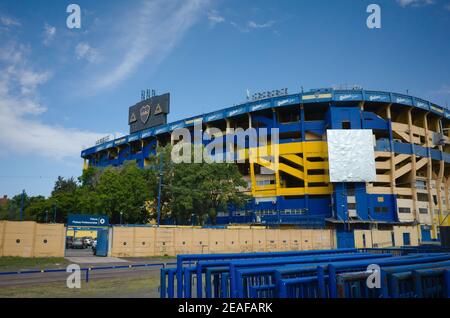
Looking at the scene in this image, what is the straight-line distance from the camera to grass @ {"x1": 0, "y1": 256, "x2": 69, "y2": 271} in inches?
893

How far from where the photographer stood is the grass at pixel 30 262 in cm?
2269

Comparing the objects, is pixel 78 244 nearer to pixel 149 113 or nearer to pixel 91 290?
pixel 91 290

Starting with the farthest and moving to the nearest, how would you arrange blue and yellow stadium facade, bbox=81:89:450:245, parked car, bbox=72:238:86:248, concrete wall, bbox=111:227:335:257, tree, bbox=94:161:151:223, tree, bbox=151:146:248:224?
blue and yellow stadium facade, bbox=81:89:450:245, tree, bbox=94:161:151:223, tree, bbox=151:146:248:224, parked car, bbox=72:238:86:248, concrete wall, bbox=111:227:335:257

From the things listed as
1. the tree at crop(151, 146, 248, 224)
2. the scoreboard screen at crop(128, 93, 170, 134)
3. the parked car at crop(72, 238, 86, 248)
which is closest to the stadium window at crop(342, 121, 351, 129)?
the tree at crop(151, 146, 248, 224)

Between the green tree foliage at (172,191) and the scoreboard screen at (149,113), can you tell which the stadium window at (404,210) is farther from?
the scoreboard screen at (149,113)

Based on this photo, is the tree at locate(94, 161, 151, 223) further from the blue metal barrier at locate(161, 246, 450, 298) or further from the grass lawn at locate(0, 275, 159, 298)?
the blue metal barrier at locate(161, 246, 450, 298)

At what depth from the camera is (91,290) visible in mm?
13531

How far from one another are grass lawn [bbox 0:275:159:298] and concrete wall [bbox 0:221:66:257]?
44.0 ft

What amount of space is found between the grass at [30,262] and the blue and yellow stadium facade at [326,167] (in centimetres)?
3563

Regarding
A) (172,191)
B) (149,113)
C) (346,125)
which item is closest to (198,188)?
(172,191)

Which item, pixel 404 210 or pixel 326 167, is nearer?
pixel 404 210

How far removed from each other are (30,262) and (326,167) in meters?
44.9

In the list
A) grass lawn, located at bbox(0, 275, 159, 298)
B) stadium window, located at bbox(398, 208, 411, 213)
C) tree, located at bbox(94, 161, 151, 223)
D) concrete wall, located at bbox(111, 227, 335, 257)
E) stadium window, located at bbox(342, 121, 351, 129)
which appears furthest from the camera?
stadium window, located at bbox(342, 121, 351, 129)
